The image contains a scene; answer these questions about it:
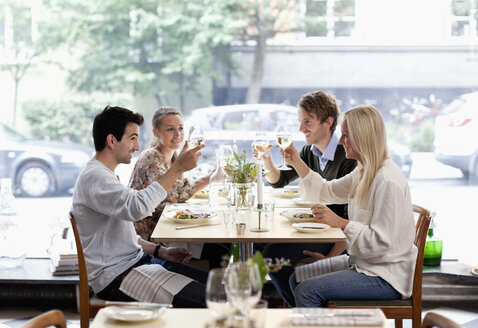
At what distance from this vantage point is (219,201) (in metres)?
3.24

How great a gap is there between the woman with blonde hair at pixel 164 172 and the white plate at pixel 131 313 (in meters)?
1.58

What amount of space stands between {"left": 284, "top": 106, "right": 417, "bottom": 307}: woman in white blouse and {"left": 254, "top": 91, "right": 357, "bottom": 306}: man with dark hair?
0.63 m

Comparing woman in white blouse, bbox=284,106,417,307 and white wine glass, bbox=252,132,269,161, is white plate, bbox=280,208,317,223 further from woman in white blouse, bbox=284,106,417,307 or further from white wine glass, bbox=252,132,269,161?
white wine glass, bbox=252,132,269,161

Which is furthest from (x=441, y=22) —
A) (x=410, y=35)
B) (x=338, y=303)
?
(x=338, y=303)

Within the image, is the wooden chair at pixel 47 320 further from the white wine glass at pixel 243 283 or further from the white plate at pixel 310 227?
the white plate at pixel 310 227

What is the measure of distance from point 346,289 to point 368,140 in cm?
60

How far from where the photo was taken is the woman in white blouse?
2.52m

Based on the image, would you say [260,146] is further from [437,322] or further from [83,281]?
[437,322]

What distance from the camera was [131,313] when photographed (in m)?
1.72

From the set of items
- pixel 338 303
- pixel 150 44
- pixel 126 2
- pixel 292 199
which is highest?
pixel 126 2

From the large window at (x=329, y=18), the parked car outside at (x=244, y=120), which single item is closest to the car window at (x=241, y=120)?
the parked car outside at (x=244, y=120)

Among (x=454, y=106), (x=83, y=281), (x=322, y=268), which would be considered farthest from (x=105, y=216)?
(x=454, y=106)

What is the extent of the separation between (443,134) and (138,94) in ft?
7.14

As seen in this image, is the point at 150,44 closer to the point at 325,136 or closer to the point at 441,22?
the point at 325,136
